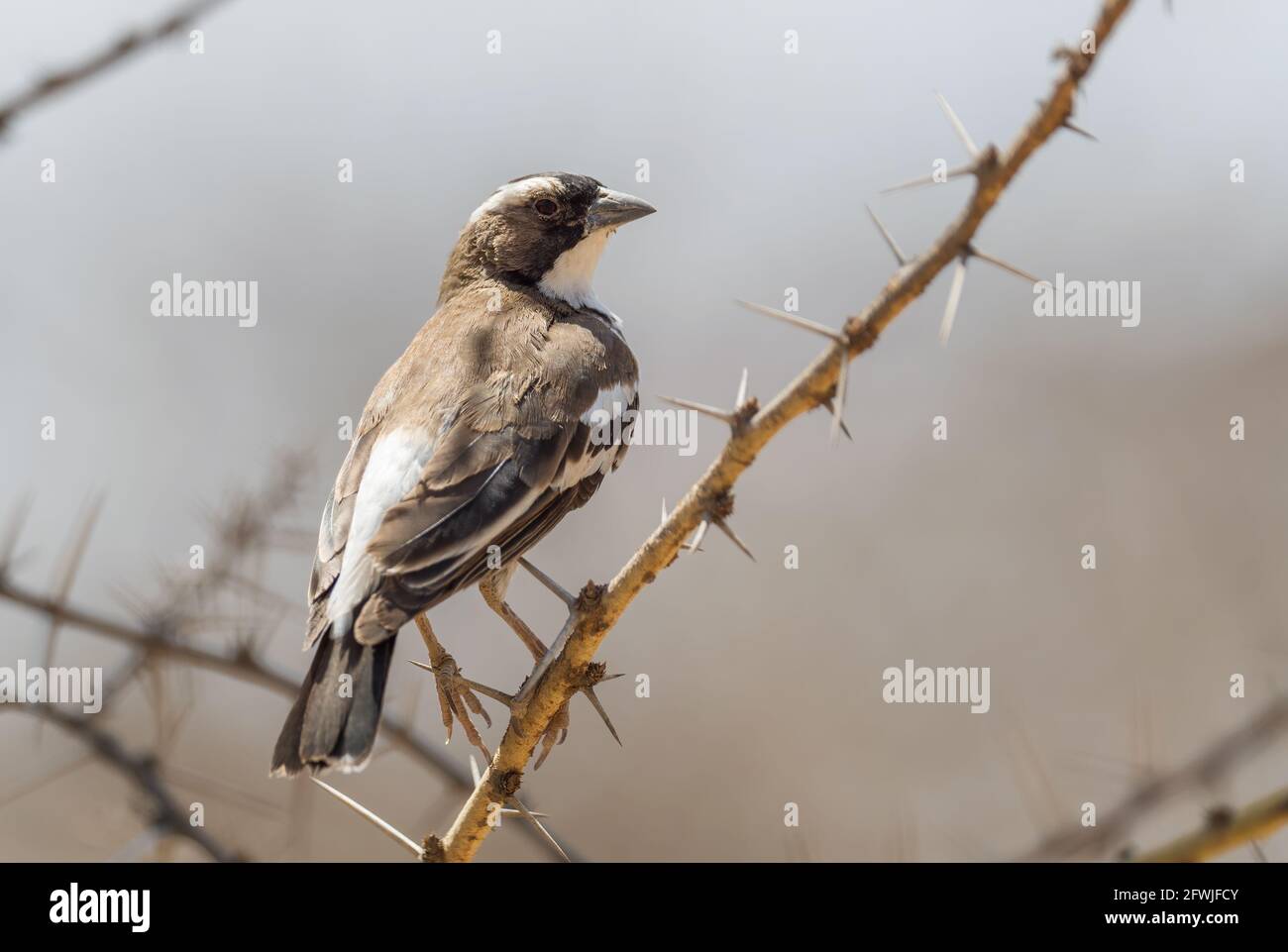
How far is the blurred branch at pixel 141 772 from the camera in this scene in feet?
11.9

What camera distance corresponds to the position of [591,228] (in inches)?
257

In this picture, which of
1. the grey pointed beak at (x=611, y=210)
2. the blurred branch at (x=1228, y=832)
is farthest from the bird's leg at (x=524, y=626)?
the blurred branch at (x=1228, y=832)

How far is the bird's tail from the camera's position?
3859mm

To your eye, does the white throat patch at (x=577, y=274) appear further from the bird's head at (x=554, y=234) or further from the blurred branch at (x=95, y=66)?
the blurred branch at (x=95, y=66)

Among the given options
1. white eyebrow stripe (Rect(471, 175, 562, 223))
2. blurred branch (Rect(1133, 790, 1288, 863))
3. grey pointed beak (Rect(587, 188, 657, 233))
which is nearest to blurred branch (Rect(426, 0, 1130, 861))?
blurred branch (Rect(1133, 790, 1288, 863))

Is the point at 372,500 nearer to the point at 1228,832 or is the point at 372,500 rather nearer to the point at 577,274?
the point at 577,274

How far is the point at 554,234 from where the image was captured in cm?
658

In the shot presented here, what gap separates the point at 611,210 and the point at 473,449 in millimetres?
2107

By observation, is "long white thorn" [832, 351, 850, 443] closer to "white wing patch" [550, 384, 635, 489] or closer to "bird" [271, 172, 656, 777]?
"bird" [271, 172, 656, 777]

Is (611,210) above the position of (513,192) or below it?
below

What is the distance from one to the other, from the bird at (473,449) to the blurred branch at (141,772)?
1.00 feet

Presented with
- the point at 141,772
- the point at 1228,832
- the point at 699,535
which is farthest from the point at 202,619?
the point at 1228,832

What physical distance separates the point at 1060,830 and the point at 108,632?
2.73m

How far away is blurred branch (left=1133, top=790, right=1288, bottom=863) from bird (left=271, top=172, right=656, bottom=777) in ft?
7.04
